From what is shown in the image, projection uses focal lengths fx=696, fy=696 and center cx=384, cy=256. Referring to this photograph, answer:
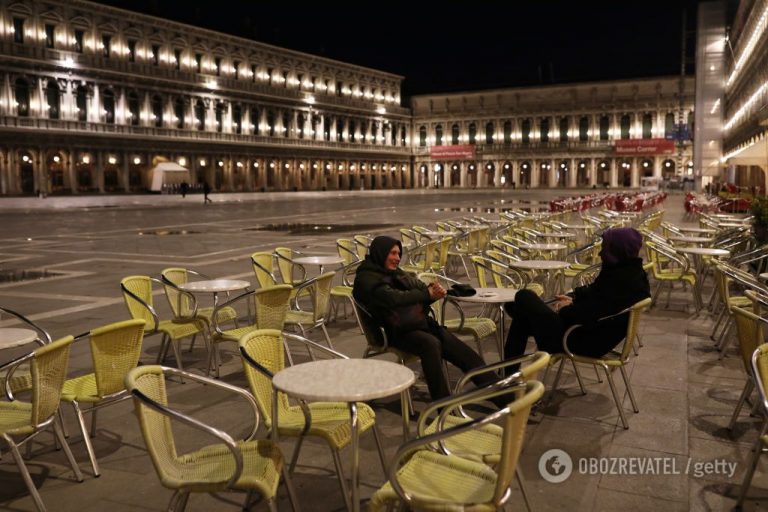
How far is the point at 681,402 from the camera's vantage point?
482cm

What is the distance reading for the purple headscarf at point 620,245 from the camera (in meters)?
4.54

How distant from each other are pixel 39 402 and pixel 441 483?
6.55ft

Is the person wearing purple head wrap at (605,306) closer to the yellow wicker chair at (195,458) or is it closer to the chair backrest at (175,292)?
the yellow wicker chair at (195,458)

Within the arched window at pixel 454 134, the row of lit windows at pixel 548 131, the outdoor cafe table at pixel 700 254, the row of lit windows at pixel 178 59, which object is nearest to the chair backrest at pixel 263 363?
the outdoor cafe table at pixel 700 254

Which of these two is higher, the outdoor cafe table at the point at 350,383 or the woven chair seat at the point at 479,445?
the outdoor cafe table at the point at 350,383

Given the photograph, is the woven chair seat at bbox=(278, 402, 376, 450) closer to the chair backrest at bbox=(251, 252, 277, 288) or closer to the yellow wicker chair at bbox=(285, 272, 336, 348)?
the yellow wicker chair at bbox=(285, 272, 336, 348)

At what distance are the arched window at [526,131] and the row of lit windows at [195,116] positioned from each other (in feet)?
54.8

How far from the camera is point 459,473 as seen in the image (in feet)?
9.18

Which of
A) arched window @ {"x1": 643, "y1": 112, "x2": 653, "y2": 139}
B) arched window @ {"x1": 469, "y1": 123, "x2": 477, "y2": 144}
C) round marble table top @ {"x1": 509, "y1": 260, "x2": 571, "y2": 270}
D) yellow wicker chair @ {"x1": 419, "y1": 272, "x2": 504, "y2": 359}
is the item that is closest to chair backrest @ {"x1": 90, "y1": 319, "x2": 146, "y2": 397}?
yellow wicker chair @ {"x1": 419, "y1": 272, "x2": 504, "y2": 359}

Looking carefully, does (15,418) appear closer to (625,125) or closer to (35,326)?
(35,326)

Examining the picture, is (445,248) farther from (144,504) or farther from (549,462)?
(144,504)

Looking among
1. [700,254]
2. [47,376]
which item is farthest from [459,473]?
[700,254]

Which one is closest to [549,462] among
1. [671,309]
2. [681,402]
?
[681,402]

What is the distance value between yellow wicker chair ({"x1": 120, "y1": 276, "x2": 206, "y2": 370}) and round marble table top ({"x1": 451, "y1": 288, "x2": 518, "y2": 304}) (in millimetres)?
2202
